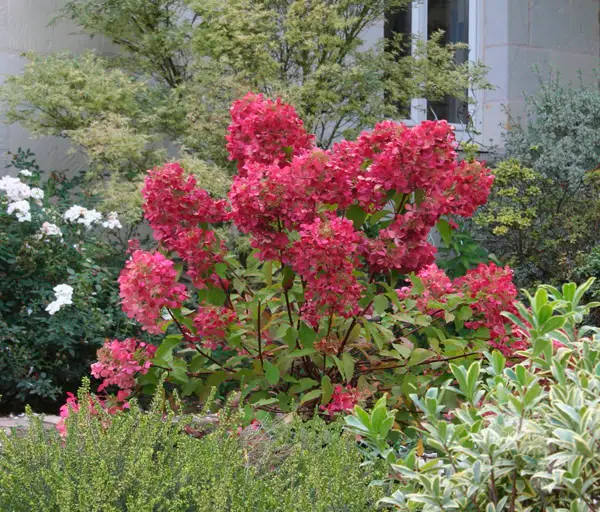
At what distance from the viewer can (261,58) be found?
6156 mm

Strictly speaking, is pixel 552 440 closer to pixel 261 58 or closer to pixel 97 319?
pixel 97 319

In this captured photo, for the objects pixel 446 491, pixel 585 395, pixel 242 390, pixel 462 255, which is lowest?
pixel 462 255

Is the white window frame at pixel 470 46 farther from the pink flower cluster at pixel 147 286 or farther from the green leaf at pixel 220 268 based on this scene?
the pink flower cluster at pixel 147 286

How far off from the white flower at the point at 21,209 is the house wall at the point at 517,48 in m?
4.78

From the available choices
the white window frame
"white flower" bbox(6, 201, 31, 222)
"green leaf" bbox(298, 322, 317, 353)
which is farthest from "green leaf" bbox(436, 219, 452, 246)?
the white window frame

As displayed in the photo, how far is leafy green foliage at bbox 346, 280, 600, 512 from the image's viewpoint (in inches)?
78.8

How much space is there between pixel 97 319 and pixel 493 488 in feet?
10.3

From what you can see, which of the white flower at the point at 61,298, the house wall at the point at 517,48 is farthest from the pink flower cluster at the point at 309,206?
the house wall at the point at 517,48

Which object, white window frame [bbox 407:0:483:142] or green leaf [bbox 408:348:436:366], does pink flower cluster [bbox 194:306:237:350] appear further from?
white window frame [bbox 407:0:483:142]

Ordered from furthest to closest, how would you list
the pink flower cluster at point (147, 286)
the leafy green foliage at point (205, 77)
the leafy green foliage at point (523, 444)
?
1. the leafy green foliage at point (205, 77)
2. the pink flower cluster at point (147, 286)
3. the leafy green foliage at point (523, 444)

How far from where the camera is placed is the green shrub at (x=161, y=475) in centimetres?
233

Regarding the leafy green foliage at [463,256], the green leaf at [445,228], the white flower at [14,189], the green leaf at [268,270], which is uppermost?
the green leaf at [445,228]

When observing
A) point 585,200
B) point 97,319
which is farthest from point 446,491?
point 585,200

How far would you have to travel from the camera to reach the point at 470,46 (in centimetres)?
854
